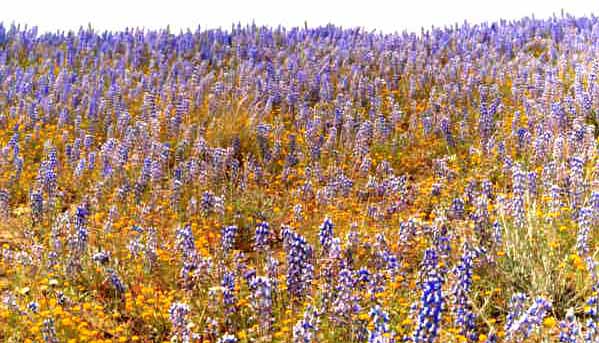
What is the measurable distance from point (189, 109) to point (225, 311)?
20.5ft

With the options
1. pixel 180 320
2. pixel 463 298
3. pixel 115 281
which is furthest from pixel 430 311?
pixel 115 281

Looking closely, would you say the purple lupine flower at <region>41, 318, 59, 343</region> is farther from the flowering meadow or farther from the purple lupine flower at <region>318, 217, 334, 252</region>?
the purple lupine flower at <region>318, 217, 334, 252</region>

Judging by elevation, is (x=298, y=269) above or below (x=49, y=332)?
above

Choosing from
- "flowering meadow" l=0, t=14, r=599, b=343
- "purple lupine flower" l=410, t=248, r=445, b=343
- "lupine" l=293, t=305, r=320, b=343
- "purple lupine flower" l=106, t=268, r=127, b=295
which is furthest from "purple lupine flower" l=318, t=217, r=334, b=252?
"purple lupine flower" l=106, t=268, r=127, b=295

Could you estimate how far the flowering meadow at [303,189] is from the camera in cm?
407

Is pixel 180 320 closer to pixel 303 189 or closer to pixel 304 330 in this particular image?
pixel 304 330

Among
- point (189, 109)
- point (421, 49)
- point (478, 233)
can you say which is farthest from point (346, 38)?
point (478, 233)

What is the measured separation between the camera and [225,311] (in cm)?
416

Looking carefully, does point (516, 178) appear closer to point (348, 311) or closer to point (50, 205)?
point (348, 311)

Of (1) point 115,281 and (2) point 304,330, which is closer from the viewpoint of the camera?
(2) point 304,330

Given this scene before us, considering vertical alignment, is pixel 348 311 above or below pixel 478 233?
below

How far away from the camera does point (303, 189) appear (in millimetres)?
6984

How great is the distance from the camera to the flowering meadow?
407 centimetres

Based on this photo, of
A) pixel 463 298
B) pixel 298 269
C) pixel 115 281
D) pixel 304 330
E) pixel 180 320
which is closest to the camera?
pixel 304 330
